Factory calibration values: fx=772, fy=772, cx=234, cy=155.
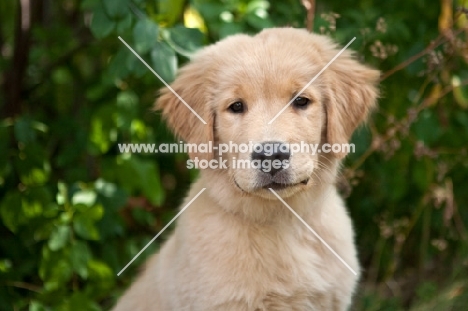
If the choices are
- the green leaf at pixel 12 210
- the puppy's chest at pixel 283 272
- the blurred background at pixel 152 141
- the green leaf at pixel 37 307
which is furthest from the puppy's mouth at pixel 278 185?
the green leaf at pixel 12 210

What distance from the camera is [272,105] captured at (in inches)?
134

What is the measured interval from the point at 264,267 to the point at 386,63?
2.22m

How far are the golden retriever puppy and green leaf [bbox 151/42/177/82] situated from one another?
4.5 inches

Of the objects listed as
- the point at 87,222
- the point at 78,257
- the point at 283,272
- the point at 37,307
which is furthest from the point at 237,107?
the point at 37,307

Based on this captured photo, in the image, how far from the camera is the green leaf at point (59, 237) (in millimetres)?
4254

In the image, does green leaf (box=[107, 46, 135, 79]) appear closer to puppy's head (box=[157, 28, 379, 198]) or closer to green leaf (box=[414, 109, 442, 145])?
Answer: puppy's head (box=[157, 28, 379, 198])

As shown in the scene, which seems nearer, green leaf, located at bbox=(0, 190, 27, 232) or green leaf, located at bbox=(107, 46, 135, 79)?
green leaf, located at bbox=(107, 46, 135, 79)

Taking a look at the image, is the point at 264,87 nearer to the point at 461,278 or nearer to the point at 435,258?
the point at 461,278

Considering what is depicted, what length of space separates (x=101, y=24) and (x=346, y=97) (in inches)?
51.2

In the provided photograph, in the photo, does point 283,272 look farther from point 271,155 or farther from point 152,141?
point 152,141

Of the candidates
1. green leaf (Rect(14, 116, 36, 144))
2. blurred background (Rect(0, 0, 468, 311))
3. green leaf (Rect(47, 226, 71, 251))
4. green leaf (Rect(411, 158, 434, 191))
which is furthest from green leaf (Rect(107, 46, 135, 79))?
green leaf (Rect(411, 158, 434, 191))

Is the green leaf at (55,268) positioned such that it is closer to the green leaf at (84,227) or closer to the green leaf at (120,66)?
the green leaf at (84,227)

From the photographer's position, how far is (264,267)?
3432 mm

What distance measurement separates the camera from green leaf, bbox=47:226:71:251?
4.25 meters
